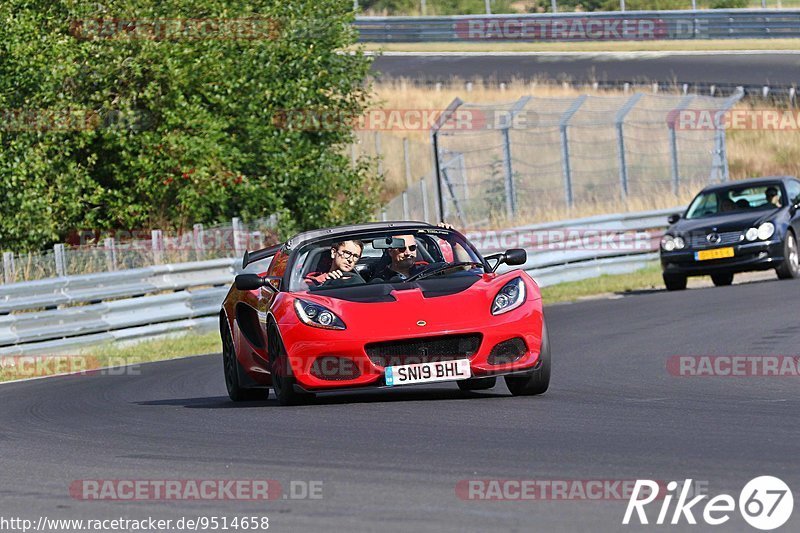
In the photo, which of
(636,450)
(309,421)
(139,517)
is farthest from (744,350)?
(139,517)

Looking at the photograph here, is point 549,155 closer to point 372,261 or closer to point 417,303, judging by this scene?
point 372,261

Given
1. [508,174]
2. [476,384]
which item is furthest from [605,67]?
[476,384]

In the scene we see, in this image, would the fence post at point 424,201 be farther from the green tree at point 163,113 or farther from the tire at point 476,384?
the tire at point 476,384

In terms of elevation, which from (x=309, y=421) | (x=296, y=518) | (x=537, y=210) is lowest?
(x=537, y=210)

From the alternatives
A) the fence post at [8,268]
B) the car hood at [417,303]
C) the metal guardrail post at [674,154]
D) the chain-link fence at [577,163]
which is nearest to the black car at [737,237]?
the chain-link fence at [577,163]

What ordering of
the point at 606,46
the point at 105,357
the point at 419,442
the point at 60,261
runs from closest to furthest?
1. the point at 419,442
2. the point at 105,357
3. the point at 60,261
4. the point at 606,46

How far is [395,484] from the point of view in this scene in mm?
7055

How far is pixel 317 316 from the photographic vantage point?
10453 mm

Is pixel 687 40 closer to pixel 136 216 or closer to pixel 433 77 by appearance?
pixel 433 77

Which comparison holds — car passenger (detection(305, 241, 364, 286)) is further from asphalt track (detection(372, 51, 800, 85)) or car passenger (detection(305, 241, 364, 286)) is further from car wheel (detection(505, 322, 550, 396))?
asphalt track (detection(372, 51, 800, 85))

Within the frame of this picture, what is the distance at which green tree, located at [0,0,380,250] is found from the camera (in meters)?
23.9

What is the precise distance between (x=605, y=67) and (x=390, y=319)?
4032 centimetres

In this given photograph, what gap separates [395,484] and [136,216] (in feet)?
64.9

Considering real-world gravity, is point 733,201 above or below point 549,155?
above
